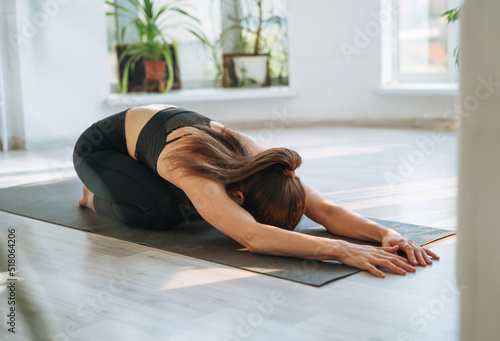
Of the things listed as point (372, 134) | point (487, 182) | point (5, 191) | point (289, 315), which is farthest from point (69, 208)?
point (372, 134)

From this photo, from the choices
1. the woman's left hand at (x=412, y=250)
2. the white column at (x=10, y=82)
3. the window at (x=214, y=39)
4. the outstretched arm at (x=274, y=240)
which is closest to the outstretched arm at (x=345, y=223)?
the woman's left hand at (x=412, y=250)

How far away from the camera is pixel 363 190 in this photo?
278 cm

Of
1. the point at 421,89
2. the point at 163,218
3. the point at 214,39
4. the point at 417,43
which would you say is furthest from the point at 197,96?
the point at 163,218

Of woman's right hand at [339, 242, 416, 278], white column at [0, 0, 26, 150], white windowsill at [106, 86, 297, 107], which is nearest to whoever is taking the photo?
woman's right hand at [339, 242, 416, 278]

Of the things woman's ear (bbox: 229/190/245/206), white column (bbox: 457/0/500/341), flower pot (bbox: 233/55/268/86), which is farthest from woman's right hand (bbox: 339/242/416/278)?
flower pot (bbox: 233/55/268/86)

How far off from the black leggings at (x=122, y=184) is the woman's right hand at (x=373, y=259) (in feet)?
2.29

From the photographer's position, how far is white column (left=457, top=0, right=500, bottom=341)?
765 millimetres

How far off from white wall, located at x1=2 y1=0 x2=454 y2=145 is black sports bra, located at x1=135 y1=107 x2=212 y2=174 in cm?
273

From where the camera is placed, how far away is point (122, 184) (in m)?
2.22

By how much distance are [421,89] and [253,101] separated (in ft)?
4.64

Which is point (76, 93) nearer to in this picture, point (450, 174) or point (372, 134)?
point (372, 134)

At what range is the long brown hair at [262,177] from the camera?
1.75 meters

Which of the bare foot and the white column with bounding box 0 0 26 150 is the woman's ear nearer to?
the bare foot

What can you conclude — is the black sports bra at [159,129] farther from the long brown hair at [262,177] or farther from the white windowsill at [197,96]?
the white windowsill at [197,96]
